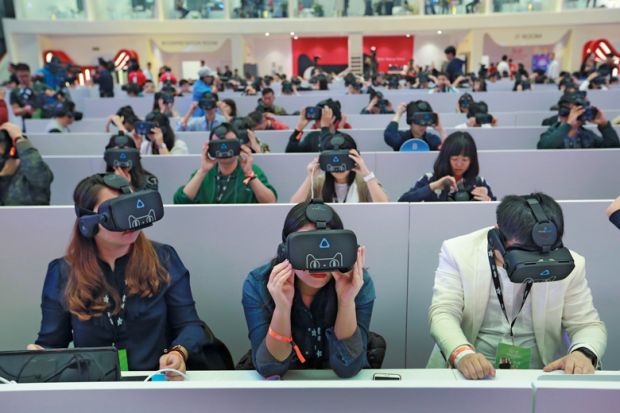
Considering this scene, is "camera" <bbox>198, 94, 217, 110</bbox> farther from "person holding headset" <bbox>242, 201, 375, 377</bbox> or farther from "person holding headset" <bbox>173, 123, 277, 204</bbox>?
"person holding headset" <bbox>242, 201, 375, 377</bbox>

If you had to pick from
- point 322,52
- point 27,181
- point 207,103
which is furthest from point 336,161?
point 322,52

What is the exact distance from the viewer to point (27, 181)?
301 cm

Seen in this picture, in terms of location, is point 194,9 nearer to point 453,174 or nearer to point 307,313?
point 453,174

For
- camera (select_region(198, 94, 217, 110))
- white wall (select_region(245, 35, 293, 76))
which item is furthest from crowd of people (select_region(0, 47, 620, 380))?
white wall (select_region(245, 35, 293, 76))

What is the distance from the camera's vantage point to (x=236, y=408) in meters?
0.94

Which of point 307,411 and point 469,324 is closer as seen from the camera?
point 307,411

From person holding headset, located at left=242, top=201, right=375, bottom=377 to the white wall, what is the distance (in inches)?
711

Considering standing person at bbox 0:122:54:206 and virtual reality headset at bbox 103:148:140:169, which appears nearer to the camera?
virtual reality headset at bbox 103:148:140:169

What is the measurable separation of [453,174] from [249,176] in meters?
1.15

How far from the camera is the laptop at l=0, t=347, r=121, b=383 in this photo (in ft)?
3.51

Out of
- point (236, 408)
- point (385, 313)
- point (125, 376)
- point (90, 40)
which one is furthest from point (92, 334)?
point (90, 40)

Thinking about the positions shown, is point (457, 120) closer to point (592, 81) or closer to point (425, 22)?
point (592, 81)

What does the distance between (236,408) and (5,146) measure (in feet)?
9.17

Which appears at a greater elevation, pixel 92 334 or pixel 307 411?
pixel 307 411
